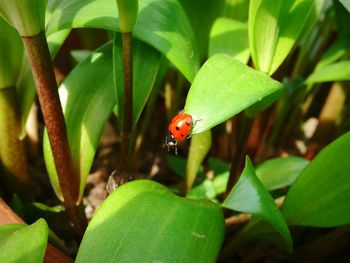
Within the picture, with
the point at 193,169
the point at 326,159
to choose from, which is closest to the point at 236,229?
the point at 193,169

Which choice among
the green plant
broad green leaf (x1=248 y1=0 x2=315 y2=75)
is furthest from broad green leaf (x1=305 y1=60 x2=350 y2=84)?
broad green leaf (x1=248 y1=0 x2=315 y2=75)

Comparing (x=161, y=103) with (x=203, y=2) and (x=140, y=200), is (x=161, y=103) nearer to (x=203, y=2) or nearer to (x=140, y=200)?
(x=203, y=2)

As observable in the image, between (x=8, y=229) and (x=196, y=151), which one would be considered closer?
(x=8, y=229)

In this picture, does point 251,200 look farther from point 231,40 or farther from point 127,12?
point 231,40

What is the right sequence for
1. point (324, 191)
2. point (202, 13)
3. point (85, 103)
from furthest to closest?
point (202, 13), point (85, 103), point (324, 191)

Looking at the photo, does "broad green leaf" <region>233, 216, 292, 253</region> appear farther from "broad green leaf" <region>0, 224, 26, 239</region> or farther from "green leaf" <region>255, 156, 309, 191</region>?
"broad green leaf" <region>0, 224, 26, 239</region>

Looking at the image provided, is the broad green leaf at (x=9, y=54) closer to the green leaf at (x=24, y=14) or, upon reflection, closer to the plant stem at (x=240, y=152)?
the green leaf at (x=24, y=14)

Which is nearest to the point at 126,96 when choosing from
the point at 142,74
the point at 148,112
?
the point at 142,74
